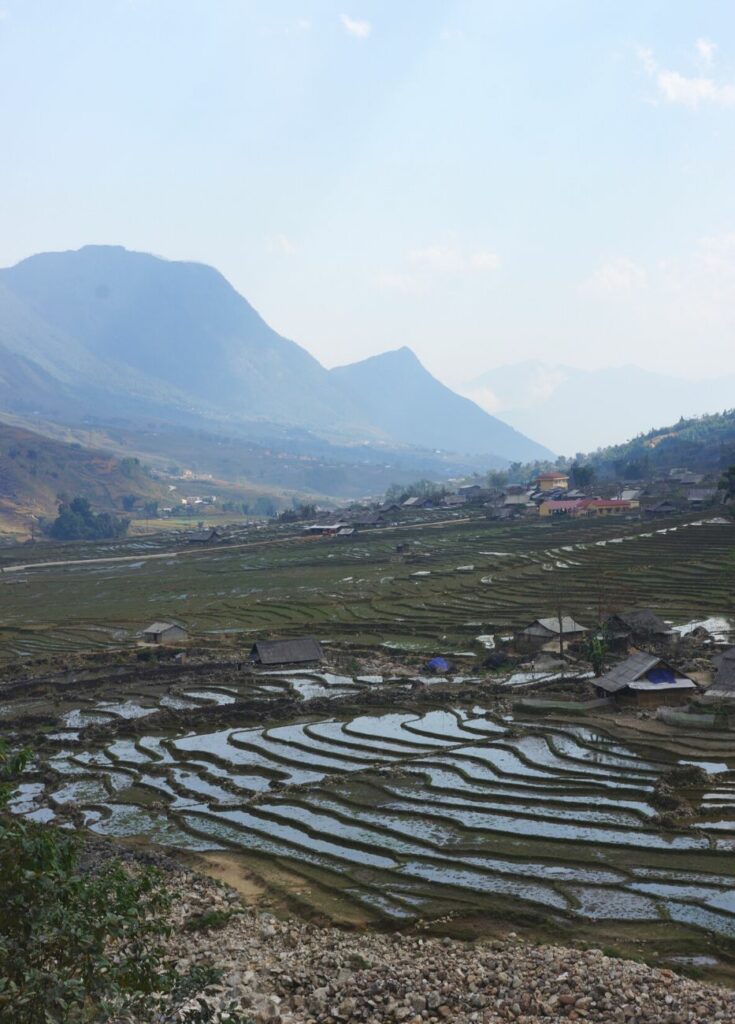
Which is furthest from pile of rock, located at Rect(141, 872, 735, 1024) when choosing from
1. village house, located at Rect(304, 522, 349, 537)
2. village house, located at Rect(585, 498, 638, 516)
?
village house, located at Rect(304, 522, 349, 537)

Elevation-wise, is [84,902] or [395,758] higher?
[84,902]

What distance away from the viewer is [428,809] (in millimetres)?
25078

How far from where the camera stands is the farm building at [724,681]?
33500 mm

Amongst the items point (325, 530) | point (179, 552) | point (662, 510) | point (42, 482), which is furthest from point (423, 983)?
point (42, 482)

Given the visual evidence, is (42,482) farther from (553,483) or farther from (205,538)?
(553,483)

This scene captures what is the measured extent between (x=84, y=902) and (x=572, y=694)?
28.7 metres

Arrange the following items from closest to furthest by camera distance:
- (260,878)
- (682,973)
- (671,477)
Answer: (682,973), (260,878), (671,477)

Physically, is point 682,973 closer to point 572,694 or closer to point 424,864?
point 424,864

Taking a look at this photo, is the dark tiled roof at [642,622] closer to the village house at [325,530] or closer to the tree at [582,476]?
the village house at [325,530]

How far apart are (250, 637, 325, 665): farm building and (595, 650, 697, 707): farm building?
1689 centimetres

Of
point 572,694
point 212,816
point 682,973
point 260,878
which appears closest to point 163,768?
point 212,816

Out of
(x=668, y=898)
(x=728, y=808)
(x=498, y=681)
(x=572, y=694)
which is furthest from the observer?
(x=498, y=681)

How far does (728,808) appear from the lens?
23.4 metres

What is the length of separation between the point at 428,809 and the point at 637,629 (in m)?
24.2
